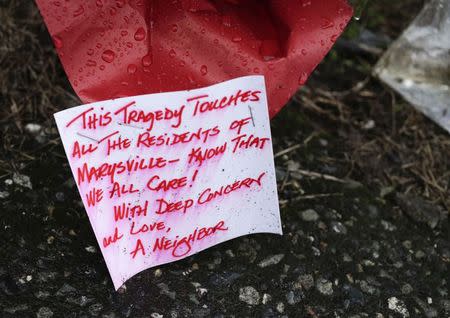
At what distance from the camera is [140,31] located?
47.3 inches

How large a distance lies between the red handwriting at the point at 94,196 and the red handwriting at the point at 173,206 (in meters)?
0.13

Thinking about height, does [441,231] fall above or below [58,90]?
below

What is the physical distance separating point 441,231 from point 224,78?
86 cm

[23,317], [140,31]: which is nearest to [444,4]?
[140,31]

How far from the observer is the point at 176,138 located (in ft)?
4.21

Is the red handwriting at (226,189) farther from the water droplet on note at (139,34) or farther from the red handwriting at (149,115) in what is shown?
the water droplet on note at (139,34)

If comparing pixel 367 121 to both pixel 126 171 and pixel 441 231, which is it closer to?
pixel 441 231

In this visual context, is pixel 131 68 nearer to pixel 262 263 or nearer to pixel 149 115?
pixel 149 115

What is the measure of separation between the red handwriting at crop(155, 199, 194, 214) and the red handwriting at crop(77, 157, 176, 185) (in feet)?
0.29

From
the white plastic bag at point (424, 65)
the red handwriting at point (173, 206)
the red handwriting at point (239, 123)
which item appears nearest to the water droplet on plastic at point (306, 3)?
the red handwriting at point (239, 123)

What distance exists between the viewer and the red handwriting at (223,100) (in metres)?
1.27

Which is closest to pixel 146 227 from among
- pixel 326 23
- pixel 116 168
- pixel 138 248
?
pixel 138 248

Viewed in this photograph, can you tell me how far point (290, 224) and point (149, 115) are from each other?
54cm

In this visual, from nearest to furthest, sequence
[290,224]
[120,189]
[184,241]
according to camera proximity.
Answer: [120,189] → [184,241] → [290,224]
